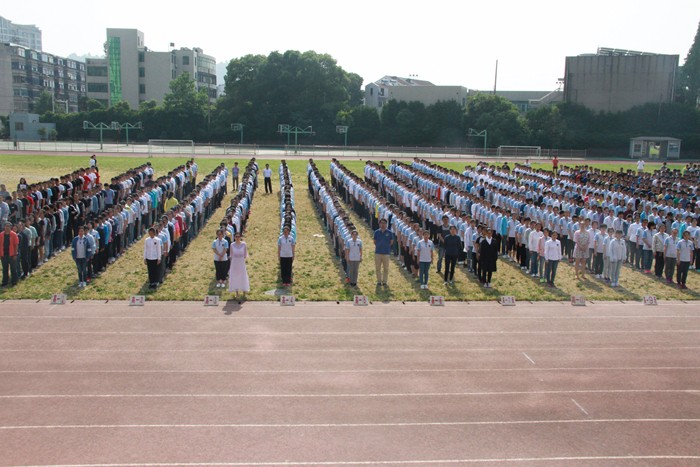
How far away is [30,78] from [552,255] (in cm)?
11230

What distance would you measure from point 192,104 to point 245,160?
36664 mm

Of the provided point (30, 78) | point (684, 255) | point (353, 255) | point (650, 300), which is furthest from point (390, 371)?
point (30, 78)

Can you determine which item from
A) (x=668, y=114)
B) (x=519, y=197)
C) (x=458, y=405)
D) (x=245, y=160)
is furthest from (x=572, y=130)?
(x=458, y=405)

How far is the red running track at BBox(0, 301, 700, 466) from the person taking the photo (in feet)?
28.4

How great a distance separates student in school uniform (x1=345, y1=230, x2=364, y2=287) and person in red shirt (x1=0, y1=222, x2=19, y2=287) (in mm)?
8242

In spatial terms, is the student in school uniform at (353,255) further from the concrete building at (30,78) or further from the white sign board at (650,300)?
the concrete building at (30,78)

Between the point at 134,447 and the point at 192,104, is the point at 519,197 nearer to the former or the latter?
the point at 134,447

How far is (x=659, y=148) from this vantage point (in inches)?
2721

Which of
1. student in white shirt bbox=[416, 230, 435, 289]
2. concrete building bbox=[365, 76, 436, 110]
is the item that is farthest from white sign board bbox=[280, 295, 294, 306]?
concrete building bbox=[365, 76, 436, 110]

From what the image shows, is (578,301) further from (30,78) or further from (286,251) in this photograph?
(30,78)

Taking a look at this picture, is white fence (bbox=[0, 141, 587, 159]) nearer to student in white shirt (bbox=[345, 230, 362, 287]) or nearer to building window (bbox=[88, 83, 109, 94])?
building window (bbox=[88, 83, 109, 94])

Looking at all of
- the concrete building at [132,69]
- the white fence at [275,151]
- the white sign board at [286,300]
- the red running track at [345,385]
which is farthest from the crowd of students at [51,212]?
the concrete building at [132,69]

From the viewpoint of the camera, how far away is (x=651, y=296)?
16.0 meters

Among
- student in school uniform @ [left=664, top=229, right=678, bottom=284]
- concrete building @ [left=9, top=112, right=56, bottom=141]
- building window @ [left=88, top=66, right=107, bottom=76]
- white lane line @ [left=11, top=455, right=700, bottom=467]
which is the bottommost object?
white lane line @ [left=11, top=455, right=700, bottom=467]
